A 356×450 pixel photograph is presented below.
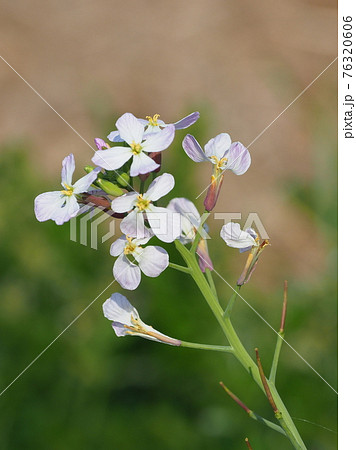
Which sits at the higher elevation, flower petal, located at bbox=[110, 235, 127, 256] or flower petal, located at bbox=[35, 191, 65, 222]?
flower petal, located at bbox=[35, 191, 65, 222]

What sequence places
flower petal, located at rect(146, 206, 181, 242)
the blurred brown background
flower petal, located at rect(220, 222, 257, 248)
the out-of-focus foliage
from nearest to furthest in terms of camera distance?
1. flower petal, located at rect(146, 206, 181, 242)
2. flower petal, located at rect(220, 222, 257, 248)
3. the out-of-focus foliage
4. the blurred brown background

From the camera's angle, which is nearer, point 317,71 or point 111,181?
point 111,181

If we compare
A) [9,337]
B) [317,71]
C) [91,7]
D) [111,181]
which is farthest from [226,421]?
[91,7]

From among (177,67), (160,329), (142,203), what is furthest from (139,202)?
(177,67)

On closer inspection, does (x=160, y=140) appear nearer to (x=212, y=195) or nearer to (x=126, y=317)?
(x=212, y=195)

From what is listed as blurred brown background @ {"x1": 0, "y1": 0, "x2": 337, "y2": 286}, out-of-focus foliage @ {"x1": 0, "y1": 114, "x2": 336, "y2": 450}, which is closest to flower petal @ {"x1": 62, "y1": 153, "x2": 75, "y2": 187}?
out-of-focus foliage @ {"x1": 0, "y1": 114, "x2": 336, "y2": 450}

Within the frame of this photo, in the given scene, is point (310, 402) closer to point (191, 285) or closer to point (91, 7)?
point (191, 285)

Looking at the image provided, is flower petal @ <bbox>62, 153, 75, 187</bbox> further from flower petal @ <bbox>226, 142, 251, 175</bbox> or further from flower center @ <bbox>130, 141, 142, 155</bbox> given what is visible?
flower petal @ <bbox>226, 142, 251, 175</bbox>
